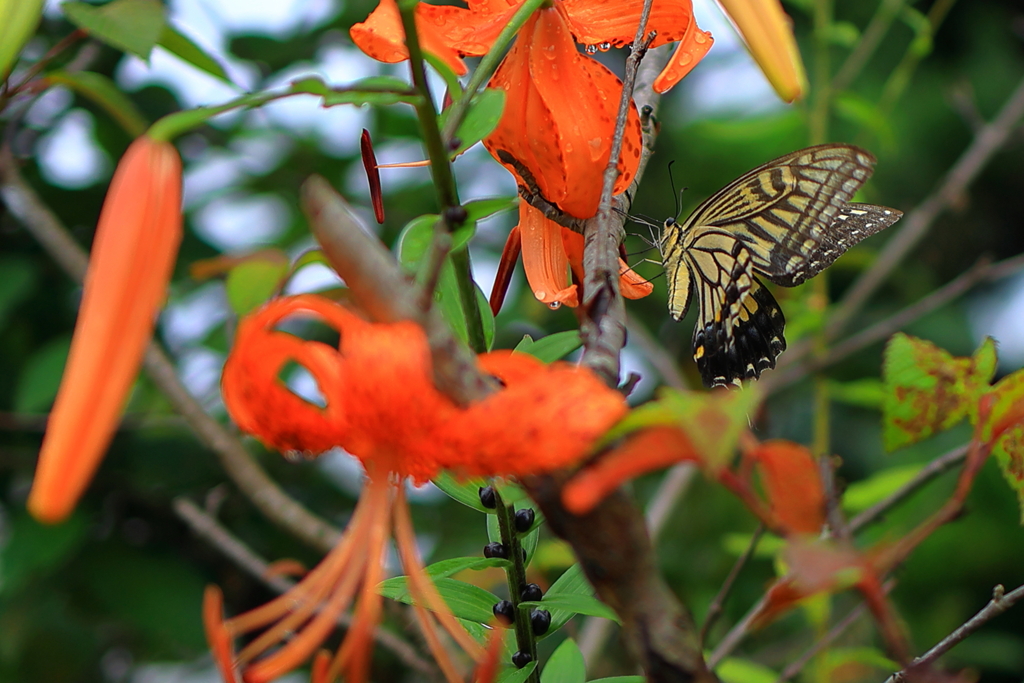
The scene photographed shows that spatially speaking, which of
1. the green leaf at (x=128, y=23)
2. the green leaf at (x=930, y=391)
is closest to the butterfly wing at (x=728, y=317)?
the green leaf at (x=930, y=391)

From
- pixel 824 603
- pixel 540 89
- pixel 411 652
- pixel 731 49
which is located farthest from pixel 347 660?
pixel 731 49

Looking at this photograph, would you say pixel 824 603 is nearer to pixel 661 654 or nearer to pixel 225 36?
pixel 661 654

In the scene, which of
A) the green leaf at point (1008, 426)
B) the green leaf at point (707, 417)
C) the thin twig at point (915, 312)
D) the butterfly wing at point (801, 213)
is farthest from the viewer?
the thin twig at point (915, 312)

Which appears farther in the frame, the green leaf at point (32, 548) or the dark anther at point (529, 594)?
the green leaf at point (32, 548)

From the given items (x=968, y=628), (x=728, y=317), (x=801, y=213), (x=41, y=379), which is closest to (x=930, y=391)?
(x=968, y=628)

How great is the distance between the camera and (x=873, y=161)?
0.71 meters

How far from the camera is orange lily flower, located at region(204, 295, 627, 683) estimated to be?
1.03 ft

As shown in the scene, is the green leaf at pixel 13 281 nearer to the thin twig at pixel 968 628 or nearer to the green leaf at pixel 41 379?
the green leaf at pixel 41 379

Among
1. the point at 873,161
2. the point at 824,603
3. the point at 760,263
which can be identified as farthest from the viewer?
the point at 824,603

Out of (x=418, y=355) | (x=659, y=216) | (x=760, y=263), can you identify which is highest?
(x=659, y=216)

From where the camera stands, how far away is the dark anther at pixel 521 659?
0.49 metres

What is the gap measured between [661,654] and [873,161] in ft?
1.71

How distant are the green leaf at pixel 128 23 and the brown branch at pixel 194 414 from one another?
390 millimetres

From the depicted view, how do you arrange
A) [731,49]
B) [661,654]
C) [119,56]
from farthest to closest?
[731,49] < [119,56] < [661,654]
